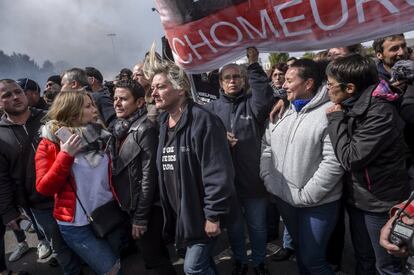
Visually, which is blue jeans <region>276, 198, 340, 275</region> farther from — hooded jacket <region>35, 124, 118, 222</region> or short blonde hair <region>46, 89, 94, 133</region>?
short blonde hair <region>46, 89, 94, 133</region>

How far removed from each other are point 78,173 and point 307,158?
63.6 inches

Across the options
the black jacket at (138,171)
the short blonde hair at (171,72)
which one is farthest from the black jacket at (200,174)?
the black jacket at (138,171)

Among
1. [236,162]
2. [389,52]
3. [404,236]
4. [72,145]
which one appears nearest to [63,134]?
[72,145]

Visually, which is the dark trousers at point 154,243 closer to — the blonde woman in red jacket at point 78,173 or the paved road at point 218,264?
the blonde woman in red jacket at point 78,173

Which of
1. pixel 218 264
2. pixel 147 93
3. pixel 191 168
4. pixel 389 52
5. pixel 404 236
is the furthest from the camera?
pixel 147 93

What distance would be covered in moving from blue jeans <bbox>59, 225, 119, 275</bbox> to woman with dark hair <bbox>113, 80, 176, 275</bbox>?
0.25 m

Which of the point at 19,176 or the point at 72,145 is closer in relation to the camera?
the point at 72,145

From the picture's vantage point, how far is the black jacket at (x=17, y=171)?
2.70 m

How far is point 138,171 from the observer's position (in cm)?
229

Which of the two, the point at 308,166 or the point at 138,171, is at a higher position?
the point at 138,171

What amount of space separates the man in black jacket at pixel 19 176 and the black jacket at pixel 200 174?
134 cm

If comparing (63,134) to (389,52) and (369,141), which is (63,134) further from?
(389,52)

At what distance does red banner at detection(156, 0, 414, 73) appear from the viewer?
161 centimetres

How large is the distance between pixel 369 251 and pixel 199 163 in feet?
4.41
